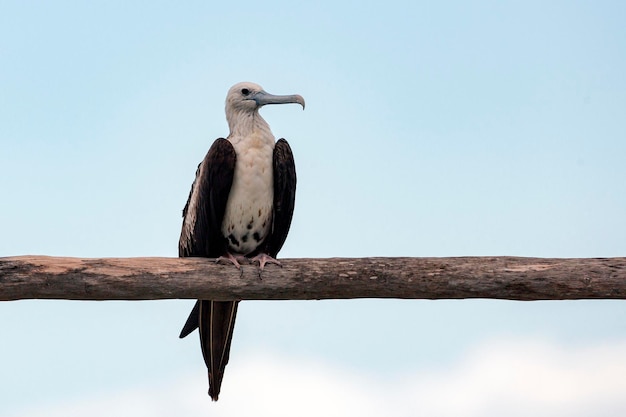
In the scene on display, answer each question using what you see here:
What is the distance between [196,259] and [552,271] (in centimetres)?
207

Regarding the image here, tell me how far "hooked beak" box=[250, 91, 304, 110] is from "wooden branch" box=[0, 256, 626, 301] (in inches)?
48.9

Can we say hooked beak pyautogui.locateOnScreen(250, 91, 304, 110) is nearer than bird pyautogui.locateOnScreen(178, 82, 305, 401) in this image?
No

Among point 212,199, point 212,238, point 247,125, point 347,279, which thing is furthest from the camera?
point 247,125

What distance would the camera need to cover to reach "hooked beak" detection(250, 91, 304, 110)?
237 inches

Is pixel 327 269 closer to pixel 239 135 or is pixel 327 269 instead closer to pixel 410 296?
pixel 410 296

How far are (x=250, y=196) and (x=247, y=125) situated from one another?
1.80 ft

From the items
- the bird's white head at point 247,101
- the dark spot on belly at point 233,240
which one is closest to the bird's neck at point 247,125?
the bird's white head at point 247,101

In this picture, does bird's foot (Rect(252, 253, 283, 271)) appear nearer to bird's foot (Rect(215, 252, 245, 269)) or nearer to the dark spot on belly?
bird's foot (Rect(215, 252, 245, 269))

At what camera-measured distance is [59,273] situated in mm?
5117

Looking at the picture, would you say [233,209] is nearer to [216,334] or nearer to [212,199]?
[212,199]


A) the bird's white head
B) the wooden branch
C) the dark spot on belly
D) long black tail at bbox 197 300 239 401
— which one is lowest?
long black tail at bbox 197 300 239 401

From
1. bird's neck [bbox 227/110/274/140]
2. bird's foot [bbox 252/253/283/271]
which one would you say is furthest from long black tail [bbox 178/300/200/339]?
bird's neck [bbox 227/110/274/140]

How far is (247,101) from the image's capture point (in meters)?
6.15

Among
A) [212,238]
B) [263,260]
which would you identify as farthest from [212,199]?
[263,260]
